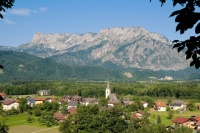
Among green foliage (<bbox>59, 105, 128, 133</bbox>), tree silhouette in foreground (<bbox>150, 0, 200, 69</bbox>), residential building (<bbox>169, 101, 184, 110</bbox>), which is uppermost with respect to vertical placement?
tree silhouette in foreground (<bbox>150, 0, 200, 69</bbox>)

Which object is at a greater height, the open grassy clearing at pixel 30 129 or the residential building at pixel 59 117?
the residential building at pixel 59 117

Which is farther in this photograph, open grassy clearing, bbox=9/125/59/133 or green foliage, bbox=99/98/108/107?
green foliage, bbox=99/98/108/107

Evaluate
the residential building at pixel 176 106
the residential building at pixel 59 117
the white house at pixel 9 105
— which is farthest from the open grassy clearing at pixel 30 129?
the residential building at pixel 176 106

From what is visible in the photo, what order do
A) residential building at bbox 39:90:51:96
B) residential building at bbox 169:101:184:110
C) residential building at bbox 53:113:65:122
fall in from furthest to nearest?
residential building at bbox 39:90:51:96
residential building at bbox 169:101:184:110
residential building at bbox 53:113:65:122

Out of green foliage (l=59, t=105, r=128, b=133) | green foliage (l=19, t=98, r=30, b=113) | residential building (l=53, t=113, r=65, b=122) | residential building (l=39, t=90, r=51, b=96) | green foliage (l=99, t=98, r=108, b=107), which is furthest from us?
residential building (l=39, t=90, r=51, b=96)

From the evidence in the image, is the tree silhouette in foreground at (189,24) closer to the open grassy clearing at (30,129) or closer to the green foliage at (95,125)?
the green foliage at (95,125)

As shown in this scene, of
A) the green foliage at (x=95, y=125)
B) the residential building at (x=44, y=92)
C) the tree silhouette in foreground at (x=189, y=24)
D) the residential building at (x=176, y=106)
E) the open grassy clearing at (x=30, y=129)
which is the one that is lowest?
the open grassy clearing at (x=30, y=129)

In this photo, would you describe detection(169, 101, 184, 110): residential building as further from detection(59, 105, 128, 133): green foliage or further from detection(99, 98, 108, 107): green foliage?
detection(59, 105, 128, 133): green foliage

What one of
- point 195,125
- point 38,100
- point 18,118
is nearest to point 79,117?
point 195,125

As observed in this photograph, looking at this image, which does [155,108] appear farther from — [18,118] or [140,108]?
[18,118]

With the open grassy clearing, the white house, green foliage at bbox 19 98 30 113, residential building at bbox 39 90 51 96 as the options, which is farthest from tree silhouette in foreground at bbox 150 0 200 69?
residential building at bbox 39 90 51 96

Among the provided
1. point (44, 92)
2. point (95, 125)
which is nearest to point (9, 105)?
point (95, 125)

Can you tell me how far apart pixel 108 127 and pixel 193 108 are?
4741 cm

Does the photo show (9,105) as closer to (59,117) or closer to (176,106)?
(59,117)
